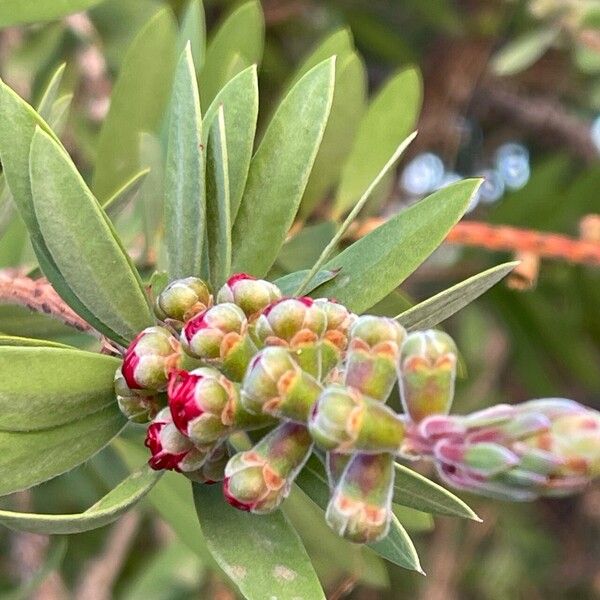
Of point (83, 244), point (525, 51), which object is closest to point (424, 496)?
point (83, 244)

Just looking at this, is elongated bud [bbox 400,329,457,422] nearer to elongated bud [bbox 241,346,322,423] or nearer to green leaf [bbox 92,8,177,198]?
elongated bud [bbox 241,346,322,423]

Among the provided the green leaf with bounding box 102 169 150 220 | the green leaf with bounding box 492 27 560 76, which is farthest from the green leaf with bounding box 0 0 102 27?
the green leaf with bounding box 492 27 560 76

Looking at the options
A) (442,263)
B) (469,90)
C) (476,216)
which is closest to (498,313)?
(442,263)

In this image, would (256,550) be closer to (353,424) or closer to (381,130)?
(353,424)

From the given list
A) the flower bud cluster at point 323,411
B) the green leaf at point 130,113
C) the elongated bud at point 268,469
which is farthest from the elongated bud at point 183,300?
the green leaf at point 130,113

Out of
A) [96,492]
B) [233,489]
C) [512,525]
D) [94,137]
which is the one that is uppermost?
[233,489]

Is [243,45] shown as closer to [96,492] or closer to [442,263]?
[442,263]
